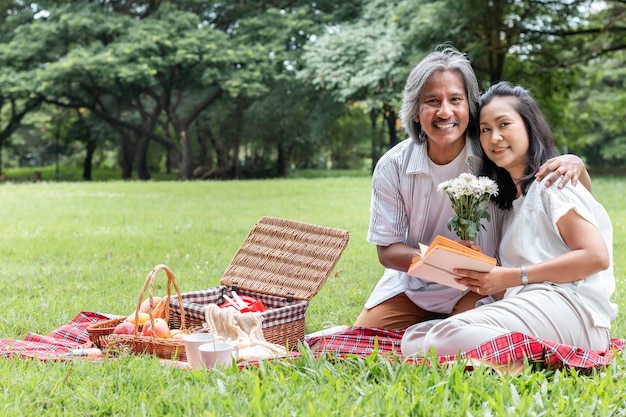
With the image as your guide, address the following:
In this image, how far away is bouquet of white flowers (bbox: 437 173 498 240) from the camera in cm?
351

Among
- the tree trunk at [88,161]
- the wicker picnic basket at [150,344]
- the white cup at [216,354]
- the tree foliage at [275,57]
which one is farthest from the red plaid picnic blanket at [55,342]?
the tree trunk at [88,161]

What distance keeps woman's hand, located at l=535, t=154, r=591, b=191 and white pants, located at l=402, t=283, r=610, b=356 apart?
1.72 feet

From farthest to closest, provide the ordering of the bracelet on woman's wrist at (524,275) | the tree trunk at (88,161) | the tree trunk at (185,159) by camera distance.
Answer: the tree trunk at (88,161)
the tree trunk at (185,159)
the bracelet on woman's wrist at (524,275)

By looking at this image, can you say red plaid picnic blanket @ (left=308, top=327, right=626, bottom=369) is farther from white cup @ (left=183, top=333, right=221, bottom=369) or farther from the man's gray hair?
the man's gray hair

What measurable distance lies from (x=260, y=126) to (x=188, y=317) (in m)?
25.9

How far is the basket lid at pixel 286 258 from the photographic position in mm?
4523

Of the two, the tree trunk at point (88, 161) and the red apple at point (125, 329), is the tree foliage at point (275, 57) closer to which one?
the tree trunk at point (88, 161)

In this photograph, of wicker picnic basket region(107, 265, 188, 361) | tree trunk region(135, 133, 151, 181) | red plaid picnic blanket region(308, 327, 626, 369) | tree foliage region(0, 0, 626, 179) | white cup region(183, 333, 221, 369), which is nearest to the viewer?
red plaid picnic blanket region(308, 327, 626, 369)

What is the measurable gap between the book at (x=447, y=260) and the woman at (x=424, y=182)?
0.47 m

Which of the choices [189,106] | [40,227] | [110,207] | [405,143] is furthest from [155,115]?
[405,143]

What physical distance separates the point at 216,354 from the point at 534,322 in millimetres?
1528

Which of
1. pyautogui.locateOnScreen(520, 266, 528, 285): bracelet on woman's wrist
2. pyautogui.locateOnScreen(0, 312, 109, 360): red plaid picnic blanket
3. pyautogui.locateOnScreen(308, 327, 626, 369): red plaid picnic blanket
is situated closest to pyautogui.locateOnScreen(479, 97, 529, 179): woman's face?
pyautogui.locateOnScreen(520, 266, 528, 285): bracelet on woman's wrist

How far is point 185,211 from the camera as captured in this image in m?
13.1

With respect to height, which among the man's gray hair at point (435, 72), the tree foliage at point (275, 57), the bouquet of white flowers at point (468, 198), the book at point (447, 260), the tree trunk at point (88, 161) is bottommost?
the tree trunk at point (88, 161)
